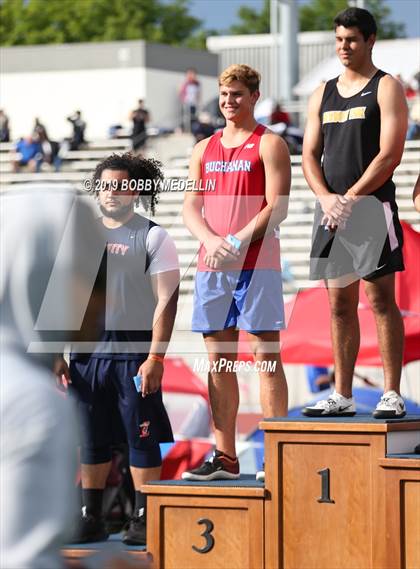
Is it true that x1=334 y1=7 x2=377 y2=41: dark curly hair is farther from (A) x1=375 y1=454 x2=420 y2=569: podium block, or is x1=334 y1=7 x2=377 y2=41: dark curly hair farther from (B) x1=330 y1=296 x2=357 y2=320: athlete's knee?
(A) x1=375 y1=454 x2=420 y2=569: podium block

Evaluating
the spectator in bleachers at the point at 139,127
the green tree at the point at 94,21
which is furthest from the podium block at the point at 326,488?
the green tree at the point at 94,21

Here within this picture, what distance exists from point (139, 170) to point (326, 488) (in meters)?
1.40

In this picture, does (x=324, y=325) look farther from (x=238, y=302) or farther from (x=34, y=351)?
(x=34, y=351)

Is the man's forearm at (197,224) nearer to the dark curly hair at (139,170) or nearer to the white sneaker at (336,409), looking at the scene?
the dark curly hair at (139,170)

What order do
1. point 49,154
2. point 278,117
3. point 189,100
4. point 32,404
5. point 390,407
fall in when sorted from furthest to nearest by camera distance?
point 189,100 < point 49,154 < point 278,117 < point 390,407 < point 32,404

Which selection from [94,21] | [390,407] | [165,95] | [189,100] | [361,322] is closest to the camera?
[390,407]

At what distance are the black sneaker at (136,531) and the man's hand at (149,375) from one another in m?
0.50

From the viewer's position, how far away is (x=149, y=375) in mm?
5293

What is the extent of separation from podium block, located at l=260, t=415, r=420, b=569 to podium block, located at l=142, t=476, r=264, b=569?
75mm

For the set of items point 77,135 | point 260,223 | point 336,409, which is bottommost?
point 336,409

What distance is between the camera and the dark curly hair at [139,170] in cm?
558

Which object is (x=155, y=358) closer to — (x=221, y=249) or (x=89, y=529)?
(x=221, y=249)

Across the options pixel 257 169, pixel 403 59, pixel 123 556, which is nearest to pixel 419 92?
pixel 403 59

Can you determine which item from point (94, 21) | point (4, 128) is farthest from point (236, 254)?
point (94, 21)
